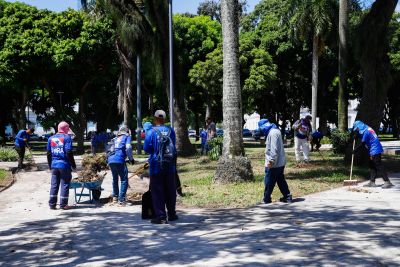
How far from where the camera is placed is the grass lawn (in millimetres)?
10406

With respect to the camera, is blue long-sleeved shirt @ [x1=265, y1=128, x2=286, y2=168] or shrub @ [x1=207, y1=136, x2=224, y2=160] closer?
blue long-sleeved shirt @ [x1=265, y1=128, x2=286, y2=168]

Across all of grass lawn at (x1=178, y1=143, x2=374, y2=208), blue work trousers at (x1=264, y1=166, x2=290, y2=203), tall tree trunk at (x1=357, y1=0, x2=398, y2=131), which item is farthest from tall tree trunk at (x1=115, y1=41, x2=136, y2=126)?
blue work trousers at (x1=264, y1=166, x2=290, y2=203)

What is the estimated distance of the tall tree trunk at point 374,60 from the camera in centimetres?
1580

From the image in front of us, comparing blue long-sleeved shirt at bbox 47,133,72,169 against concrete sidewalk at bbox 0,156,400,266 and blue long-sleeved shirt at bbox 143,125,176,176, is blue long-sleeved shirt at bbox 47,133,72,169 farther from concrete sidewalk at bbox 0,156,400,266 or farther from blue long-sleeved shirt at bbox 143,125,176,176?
blue long-sleeved shirt at bbox 143,125,176,176

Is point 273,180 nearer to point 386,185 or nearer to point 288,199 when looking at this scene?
point 288,199

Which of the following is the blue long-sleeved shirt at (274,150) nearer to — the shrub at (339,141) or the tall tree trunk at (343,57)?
the shrub at (339,141)

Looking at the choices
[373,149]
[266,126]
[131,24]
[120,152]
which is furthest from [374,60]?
[131,24]

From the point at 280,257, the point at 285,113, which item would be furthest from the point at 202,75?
the point at 280,257

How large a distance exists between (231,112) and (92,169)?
3.64 meters

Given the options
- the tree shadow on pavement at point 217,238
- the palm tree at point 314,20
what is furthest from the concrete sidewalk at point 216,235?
the palm tree at point 314,20

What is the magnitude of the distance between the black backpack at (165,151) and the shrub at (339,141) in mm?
14557

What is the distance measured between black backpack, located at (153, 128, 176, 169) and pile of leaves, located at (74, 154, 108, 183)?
2.88 metres

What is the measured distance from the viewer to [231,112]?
1251 cm

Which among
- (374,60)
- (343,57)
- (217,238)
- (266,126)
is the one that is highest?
(343,57)
